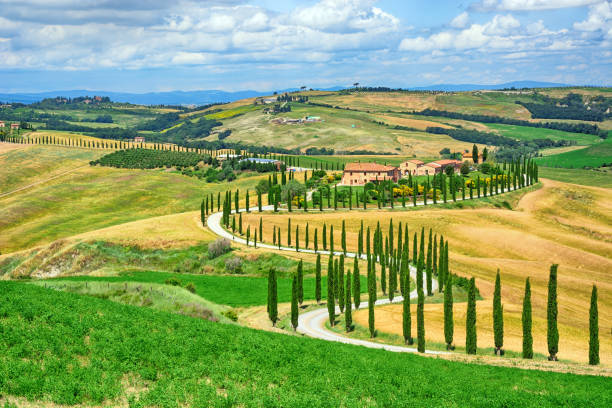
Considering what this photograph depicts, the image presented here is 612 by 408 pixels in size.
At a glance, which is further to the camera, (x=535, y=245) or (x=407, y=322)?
(x=535, y=245)

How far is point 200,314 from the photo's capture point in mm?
48469

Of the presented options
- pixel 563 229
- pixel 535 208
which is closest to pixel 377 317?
pixel 563 229

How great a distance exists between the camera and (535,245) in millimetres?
101188

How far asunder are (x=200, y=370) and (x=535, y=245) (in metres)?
85.6

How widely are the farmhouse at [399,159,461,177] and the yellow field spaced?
32024mm

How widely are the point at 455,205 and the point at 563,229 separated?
2568 cm

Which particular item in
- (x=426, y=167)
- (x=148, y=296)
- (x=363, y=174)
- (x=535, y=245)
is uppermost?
(x=426, y=167)

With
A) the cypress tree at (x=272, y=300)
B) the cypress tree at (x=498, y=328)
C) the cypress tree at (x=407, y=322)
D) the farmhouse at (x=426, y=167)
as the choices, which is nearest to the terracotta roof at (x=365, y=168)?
the farmhouse at (x=426, y=167)

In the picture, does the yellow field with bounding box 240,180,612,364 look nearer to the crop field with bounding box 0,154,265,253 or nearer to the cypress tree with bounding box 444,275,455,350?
the cypress tree with bounding box 444,275,455,350

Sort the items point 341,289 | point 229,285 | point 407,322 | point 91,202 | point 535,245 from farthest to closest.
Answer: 1. point 91,202
2. point 535,245
3. point 229,285
4. point 341,289
5. point 407,322

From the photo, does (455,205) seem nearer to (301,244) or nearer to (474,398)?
(301,244)

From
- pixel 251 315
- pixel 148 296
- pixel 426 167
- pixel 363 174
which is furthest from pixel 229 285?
pixel 426 167

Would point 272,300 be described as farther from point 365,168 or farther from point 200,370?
point 365,168

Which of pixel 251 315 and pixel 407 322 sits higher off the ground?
pixel 407 322
